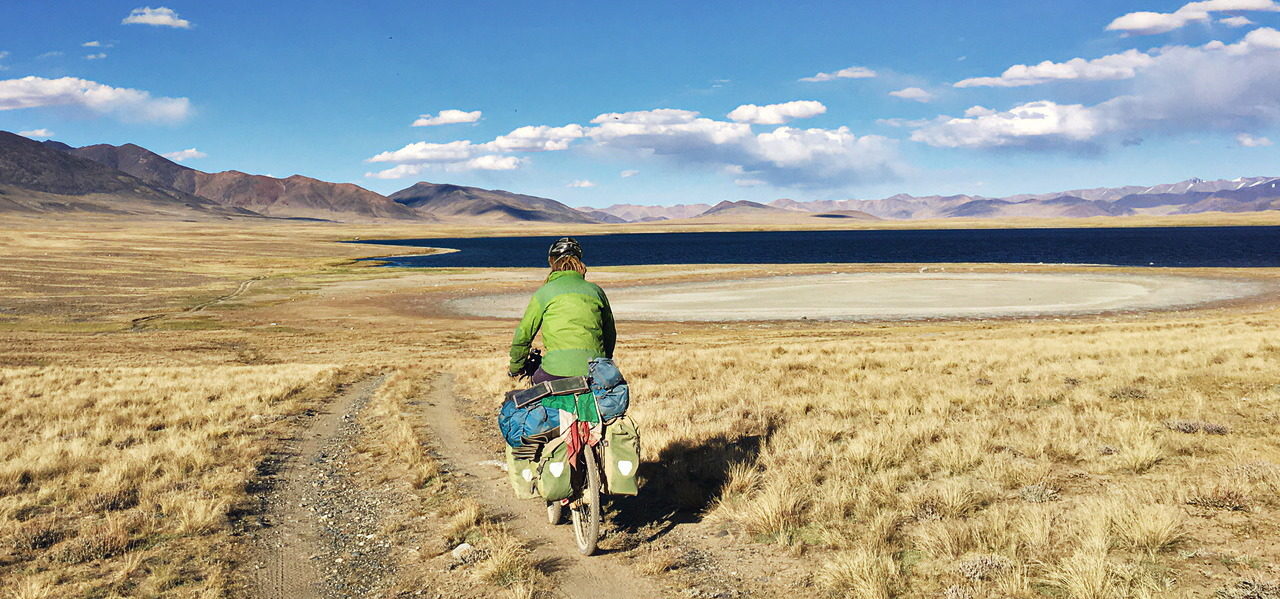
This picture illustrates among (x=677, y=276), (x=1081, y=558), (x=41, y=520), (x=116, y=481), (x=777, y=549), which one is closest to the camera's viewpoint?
(x=1081, y=558)

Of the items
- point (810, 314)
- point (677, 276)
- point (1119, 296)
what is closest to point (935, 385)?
point (810, 314)

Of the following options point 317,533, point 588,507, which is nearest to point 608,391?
point 588,507

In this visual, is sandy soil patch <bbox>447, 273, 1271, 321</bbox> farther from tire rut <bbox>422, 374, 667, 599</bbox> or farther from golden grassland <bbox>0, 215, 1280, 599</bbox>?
tire rut <bbox>422, 374, 667, 599</bbox>

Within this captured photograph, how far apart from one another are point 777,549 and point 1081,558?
248 cm

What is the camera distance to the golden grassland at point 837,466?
5953mm

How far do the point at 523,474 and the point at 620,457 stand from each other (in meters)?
1.06

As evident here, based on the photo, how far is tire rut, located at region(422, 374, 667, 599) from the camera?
245 inches

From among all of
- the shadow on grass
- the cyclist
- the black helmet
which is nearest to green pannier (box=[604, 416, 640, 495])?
the cyclist

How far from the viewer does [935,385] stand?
1400 centimetres

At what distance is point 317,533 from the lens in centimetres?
801

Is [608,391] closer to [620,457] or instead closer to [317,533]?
[620,457]

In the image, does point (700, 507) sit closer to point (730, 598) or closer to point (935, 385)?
point (730, 598)

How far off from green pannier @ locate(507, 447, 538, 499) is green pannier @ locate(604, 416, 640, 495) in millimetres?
771

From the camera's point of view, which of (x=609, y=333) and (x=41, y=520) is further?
(x=41, y=520)
